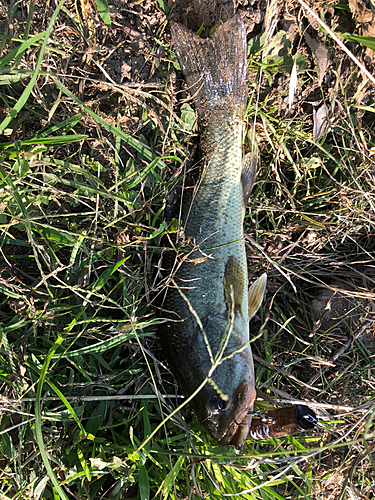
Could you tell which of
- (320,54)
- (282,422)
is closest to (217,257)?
(282,422)

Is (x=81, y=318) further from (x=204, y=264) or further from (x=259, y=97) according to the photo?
(x=259, y=97)

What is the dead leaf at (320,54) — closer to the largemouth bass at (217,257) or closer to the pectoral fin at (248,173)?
the largemouth bass at (217,257)

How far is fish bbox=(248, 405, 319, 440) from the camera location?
2.40m

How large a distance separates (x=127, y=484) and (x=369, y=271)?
259 centimetres

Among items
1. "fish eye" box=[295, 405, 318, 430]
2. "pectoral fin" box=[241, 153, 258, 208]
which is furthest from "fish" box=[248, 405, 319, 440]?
"pectoral fin" box=[241, 153, 258, 208]

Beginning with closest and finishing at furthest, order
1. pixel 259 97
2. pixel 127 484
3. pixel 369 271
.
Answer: pixel 127 484
pixel 259 97
pixel 369 271

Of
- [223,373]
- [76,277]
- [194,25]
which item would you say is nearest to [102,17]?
[194,25]

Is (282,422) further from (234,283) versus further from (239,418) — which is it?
(234,283)

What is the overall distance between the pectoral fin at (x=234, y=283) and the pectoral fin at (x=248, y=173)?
0.50 m

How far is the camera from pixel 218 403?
235cm

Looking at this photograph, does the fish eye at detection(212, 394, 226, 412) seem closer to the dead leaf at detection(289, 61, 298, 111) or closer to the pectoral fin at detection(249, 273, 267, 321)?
the pectoral fin at detection(249, 273, 267, 321)

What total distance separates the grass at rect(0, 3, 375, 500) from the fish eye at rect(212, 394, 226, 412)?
1.14ft

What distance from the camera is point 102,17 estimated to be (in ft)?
7.98

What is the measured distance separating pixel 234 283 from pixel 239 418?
2.92 feet
